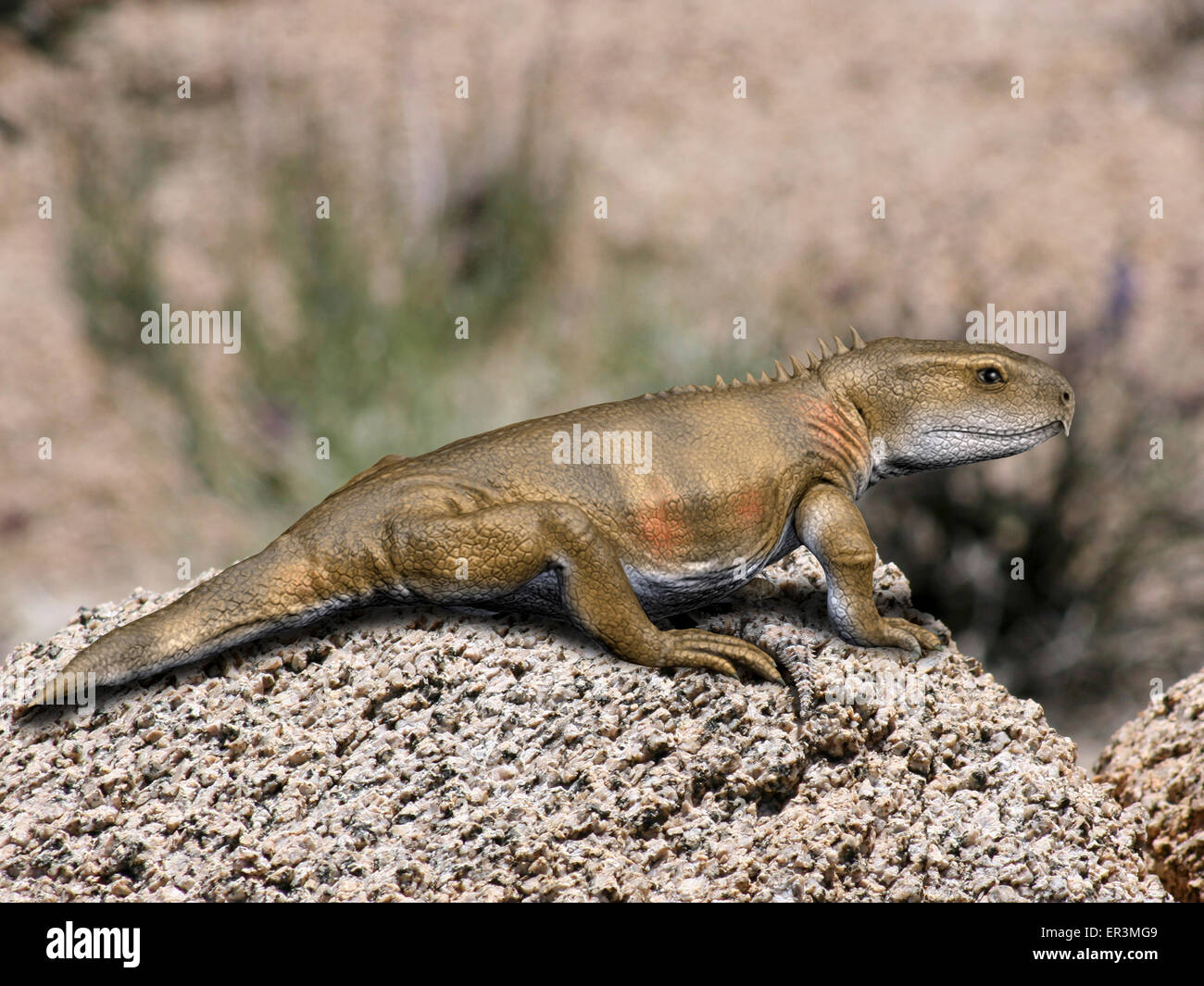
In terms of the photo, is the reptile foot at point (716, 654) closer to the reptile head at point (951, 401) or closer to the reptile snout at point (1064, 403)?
the reptile head at point (951, 401)

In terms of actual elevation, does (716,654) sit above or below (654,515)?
below

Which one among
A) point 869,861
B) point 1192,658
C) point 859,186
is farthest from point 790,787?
point 859,186

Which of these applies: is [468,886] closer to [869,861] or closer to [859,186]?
[869,861]

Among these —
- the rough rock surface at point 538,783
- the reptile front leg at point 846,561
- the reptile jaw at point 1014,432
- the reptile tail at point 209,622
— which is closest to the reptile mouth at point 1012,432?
the reptile jaw at point 1014,432

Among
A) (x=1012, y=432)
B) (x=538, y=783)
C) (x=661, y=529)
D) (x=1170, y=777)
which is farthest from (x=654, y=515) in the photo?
(x=1170, y=777)

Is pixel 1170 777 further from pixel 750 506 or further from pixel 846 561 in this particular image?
pixel 750 506

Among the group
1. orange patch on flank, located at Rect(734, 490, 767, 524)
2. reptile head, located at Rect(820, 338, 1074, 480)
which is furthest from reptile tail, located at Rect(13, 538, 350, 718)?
reptile head, located at Rect(820, 338, 1074, 480)

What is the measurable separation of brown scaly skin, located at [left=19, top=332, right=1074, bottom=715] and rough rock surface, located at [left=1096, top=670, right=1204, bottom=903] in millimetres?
1311

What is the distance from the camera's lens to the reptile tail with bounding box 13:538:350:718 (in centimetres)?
→ 354

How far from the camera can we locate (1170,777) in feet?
15.0

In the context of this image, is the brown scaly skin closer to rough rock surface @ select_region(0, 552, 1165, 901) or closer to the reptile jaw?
the reptile jaw

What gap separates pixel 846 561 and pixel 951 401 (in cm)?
61

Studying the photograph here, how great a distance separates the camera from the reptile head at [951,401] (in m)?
3.88

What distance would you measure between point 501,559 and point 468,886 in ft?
2.80
